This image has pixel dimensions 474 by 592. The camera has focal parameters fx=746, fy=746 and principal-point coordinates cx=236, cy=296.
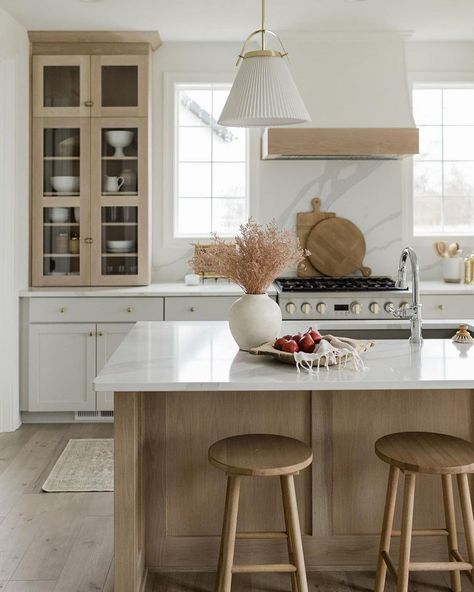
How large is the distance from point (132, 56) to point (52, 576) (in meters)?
3.51

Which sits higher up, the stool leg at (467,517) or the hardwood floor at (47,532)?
the stool leg at (467,517)

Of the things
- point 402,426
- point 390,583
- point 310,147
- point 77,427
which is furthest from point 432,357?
point 77,427

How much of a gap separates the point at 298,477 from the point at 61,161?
3.20 meters

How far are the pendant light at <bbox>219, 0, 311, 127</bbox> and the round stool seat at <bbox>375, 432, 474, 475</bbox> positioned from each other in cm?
116

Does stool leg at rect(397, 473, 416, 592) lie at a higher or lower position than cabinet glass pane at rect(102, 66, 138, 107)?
lower

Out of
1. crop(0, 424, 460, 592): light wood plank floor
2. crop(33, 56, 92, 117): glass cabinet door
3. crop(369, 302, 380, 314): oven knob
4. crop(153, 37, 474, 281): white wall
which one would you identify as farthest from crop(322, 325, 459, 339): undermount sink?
crop(33, 56, 92, 117): glass cabinet door

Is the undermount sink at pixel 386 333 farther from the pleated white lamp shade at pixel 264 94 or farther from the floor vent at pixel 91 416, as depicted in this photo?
the floor vent at pixel 91 416

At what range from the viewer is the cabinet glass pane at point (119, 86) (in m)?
5.07

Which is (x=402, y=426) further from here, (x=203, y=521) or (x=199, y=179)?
(x=199, y=179)

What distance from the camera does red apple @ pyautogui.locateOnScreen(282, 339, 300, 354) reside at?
2531 millimetres

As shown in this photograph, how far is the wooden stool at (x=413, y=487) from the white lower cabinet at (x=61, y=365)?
2.77 metres

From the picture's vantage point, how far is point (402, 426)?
8.97 ft

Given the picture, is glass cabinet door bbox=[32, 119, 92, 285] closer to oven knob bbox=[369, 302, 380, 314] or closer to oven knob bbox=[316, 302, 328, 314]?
oven knob bbox=[316, 302, 328, 314]

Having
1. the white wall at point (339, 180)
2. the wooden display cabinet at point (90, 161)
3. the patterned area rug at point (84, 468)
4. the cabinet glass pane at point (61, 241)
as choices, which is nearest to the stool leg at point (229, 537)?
the patterned area rug at point (84, 468)
